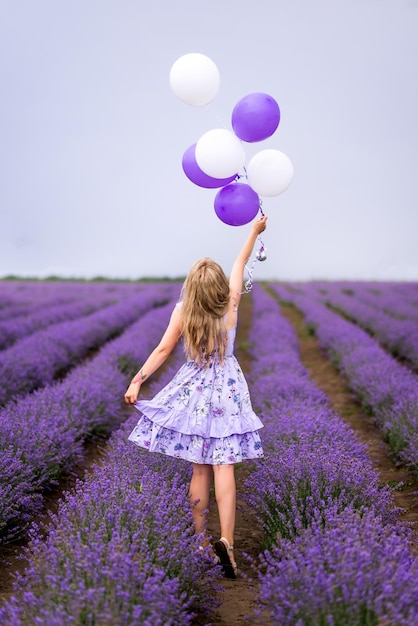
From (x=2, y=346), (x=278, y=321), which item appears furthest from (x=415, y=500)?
(x=278, y=321)

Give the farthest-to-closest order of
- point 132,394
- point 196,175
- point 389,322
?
point 389,322, point 196,175, point 132,394

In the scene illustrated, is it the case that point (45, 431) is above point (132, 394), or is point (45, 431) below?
below

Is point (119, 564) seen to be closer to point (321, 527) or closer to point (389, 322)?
point (321, 527)

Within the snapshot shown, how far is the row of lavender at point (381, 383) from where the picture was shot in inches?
184

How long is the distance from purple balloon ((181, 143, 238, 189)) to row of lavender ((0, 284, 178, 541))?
1.69m

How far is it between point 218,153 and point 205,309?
911 mm

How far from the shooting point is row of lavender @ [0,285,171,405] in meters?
Result: 6.35

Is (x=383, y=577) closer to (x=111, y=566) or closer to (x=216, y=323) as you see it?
(x=111, y=566)

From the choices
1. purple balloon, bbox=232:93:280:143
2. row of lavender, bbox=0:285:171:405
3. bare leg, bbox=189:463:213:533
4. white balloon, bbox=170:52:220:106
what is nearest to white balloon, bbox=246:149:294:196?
purple balloon, bbox=232:93:280:143

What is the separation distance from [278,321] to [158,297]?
6.18 meters

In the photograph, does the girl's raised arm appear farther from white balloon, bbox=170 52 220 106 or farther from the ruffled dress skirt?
white balloon, bbox=170 52 220 106

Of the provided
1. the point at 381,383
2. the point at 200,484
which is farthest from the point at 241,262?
the point at 381,383

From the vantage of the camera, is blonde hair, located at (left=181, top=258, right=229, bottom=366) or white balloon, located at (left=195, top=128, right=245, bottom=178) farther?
white balloon, located at (left=195, top=128, right=245, bottom=178)

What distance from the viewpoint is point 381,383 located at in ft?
20.0
